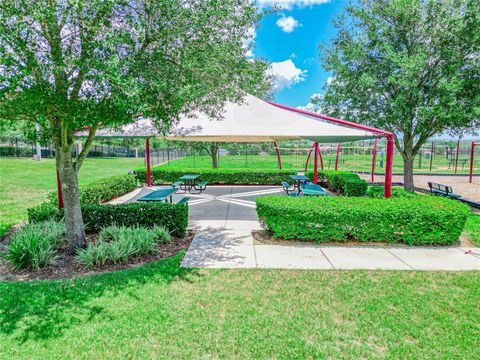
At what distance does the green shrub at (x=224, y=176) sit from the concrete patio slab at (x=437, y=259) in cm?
1044

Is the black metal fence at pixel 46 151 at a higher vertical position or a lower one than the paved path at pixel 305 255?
higher

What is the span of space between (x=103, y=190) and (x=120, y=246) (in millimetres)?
5854

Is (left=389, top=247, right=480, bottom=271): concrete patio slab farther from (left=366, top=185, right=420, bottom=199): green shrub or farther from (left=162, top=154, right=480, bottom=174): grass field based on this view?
(left=162, top=154, right=480, bottom=174): grass field

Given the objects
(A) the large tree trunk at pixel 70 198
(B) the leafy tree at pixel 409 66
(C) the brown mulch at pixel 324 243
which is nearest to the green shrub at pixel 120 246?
(A) the large tree trunk at pixel 70 198

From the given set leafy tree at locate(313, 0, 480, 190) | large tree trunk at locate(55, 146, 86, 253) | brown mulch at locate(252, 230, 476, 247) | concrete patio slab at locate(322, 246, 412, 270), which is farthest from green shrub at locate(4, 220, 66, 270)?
leafy tree at locate(313, 0, 480, 190)

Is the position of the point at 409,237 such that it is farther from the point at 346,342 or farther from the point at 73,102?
the point at 73,102

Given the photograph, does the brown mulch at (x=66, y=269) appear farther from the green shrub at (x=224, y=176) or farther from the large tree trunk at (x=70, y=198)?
the green shrub at (x=224, y=176)

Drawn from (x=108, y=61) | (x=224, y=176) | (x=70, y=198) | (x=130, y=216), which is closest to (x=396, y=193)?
(x=130, y=216)

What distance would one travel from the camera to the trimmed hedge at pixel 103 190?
8.60m

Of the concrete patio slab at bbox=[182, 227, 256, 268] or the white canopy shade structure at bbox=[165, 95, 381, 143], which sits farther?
the white canopy shade structure at bbox=[165, 95, 381, 143]

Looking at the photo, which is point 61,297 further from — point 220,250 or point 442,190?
point 442,190

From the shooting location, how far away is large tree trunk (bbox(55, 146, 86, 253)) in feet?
16.7

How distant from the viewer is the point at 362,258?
524cm

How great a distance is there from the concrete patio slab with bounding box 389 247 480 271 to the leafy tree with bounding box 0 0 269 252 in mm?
4342
